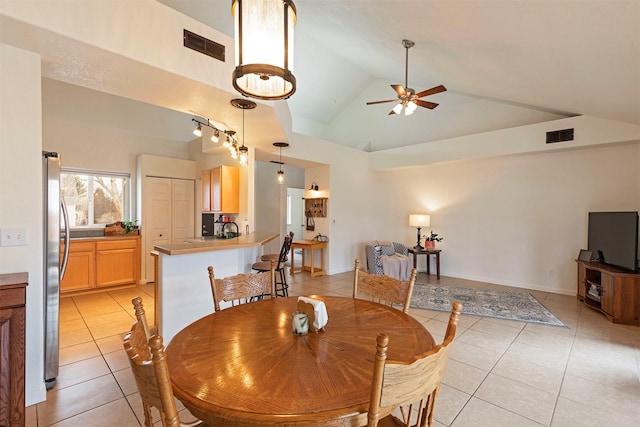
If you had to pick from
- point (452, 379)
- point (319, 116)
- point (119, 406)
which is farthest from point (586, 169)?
point (119, 406)

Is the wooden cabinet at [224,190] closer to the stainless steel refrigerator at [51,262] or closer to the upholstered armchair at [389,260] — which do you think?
the stainless steel refrigerator at [51,262]

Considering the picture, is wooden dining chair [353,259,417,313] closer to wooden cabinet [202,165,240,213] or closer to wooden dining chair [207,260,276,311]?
wooden dining chair [207,260,276,311]

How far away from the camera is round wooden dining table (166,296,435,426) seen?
2.75 feet

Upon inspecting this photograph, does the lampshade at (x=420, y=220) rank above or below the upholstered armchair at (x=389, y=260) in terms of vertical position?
above

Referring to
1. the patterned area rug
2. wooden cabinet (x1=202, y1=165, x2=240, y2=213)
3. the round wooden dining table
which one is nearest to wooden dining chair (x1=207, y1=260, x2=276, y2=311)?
the round wooden dining table

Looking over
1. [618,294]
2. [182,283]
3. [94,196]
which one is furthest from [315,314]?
[94,196]

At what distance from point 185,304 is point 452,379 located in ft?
8.20

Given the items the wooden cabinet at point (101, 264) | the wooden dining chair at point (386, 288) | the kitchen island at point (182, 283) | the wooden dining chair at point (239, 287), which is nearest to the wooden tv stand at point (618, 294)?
the wooden dining chair at point (386, 288)

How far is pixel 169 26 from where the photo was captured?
7.20 feet

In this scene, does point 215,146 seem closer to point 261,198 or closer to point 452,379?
point 261,198

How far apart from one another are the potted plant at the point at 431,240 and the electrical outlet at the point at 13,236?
5779mm

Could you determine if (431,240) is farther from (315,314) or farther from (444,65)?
(315,314)

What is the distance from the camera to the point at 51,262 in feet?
7.25

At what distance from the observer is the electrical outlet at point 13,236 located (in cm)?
189
